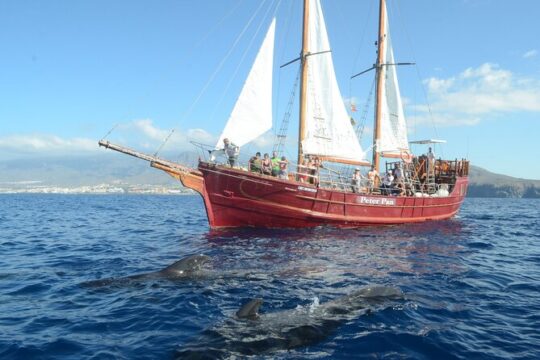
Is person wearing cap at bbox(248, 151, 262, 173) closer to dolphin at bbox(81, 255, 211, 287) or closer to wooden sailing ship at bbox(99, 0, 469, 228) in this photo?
wooden sailing ship at bbox(99, 0, 469, 228)

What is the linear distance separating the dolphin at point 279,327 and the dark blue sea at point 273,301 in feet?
0.12

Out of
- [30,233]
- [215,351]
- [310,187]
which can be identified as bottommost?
[30,233]

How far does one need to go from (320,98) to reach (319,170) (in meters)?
4.78

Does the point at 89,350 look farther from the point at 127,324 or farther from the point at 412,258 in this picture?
the point at 412,258

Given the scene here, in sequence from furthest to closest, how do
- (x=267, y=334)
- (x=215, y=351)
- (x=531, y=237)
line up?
(x=531, y=237) → (x=267, y=334) → (x=215, y=351)

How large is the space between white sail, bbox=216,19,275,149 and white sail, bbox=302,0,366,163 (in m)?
3.52

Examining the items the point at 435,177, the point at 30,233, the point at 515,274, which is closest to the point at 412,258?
the point at 515,274

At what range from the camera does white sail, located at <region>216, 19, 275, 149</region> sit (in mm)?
21969

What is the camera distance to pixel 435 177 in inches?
1291

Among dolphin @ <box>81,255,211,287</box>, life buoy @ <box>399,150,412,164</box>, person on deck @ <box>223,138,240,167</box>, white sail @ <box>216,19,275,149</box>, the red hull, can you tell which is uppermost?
white sail @ <box>216,19,275,149</box>

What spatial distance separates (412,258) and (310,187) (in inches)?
299

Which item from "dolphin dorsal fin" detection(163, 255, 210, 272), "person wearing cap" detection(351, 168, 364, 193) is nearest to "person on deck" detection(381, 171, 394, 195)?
"person wearing cap" detection(351, 168, 364, 193)

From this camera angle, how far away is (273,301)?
9.66m

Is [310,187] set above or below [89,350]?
above
